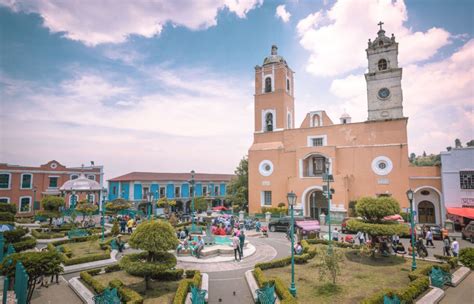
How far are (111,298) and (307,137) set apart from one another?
27003 mm

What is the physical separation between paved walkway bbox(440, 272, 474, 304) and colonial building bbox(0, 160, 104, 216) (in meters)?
36.8

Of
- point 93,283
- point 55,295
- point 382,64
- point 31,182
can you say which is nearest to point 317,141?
point 382,64

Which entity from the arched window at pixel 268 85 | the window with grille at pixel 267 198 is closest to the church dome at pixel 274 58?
the arched window at pixel 268 85

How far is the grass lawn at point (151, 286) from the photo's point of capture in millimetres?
8789

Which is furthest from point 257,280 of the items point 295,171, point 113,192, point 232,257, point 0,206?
point 113,192

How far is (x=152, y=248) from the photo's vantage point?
8.96m

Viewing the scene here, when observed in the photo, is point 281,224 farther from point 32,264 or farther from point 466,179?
point 32,264

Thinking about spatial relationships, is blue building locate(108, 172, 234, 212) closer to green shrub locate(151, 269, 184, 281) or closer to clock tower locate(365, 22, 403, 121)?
clock tower locate(365, 22, 403, 121)

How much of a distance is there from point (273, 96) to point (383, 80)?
1216 centimetres

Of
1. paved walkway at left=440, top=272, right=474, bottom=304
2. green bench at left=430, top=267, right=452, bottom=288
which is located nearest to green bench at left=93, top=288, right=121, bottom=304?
paved walkway at left=440, top=272, right=474, bottom=304

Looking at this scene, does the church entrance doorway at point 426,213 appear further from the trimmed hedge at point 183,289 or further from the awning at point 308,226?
the trimmed hedge at point 183,289

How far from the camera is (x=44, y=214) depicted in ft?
73.8

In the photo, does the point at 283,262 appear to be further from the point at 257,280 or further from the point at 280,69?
the point at 280,69

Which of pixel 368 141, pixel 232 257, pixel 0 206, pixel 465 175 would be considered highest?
pixel 368 141
